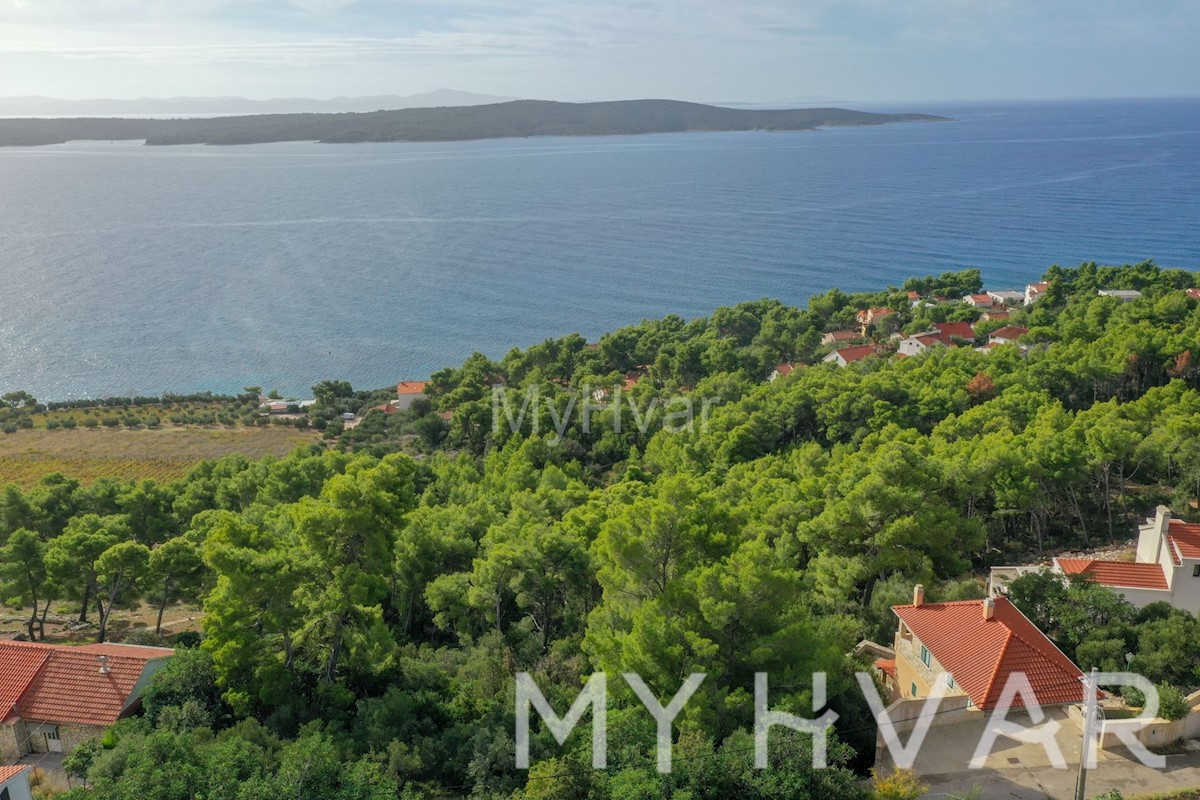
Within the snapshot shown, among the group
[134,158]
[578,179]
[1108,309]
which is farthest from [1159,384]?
[134,158]

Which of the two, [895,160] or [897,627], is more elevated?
[895,160]

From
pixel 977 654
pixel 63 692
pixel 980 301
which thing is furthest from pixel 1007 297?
pixel 63 692

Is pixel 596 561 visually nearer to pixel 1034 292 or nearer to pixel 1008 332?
pixel 1008 332

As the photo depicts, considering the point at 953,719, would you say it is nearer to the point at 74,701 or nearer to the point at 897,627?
the point at 897,627

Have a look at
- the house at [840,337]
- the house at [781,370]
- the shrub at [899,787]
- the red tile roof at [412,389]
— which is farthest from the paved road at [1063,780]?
the red tile roof at [412,389]

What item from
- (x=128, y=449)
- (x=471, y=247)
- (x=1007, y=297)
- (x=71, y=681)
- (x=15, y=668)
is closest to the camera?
(x=71, y=681)
